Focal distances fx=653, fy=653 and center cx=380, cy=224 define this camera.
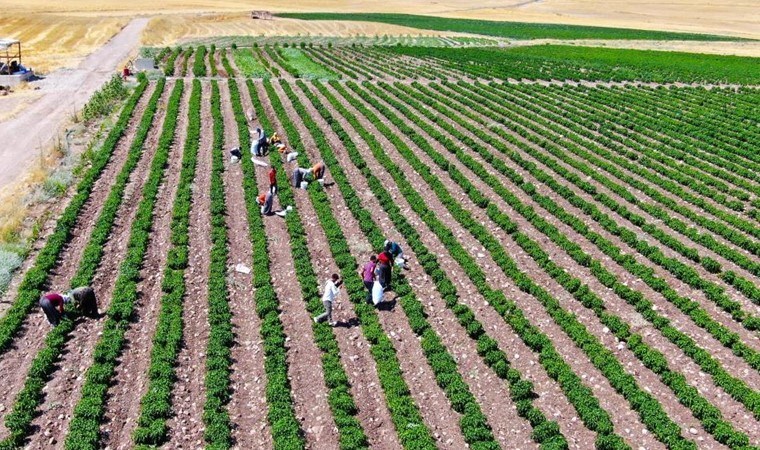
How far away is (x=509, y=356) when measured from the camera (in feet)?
52.5

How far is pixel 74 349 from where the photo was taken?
15.9 metres

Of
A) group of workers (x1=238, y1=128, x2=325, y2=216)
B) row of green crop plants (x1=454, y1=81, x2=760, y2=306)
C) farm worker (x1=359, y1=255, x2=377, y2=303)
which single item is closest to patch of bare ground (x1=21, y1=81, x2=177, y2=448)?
group of workers (x1=238, y1=128, x2=325, y2=216)

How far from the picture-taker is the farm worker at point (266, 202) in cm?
2377

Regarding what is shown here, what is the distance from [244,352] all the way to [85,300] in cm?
444

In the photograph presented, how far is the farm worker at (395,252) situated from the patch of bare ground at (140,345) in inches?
262

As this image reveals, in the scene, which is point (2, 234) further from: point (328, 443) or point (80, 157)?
point (328, 443)

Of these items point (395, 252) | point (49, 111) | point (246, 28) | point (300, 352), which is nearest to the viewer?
point (300, 352)

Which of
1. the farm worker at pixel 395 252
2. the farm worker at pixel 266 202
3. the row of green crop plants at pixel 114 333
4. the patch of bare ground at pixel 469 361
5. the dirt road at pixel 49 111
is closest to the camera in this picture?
the row of green crop plants at pixel 114 333

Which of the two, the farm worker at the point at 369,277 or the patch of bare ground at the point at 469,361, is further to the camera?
the farm worker at the point at 369,277

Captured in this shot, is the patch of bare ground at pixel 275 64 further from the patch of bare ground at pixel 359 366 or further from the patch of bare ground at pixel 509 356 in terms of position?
the patch of bare ground at pixel 509 356

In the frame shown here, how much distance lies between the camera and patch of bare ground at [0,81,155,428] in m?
14.8

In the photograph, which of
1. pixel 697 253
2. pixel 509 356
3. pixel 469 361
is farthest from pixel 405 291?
pixel 697 253

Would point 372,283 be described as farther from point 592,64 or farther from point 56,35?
point 56,35

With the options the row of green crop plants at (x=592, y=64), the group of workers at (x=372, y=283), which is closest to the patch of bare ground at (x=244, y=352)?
the group of workers at (x=372, y=283)
